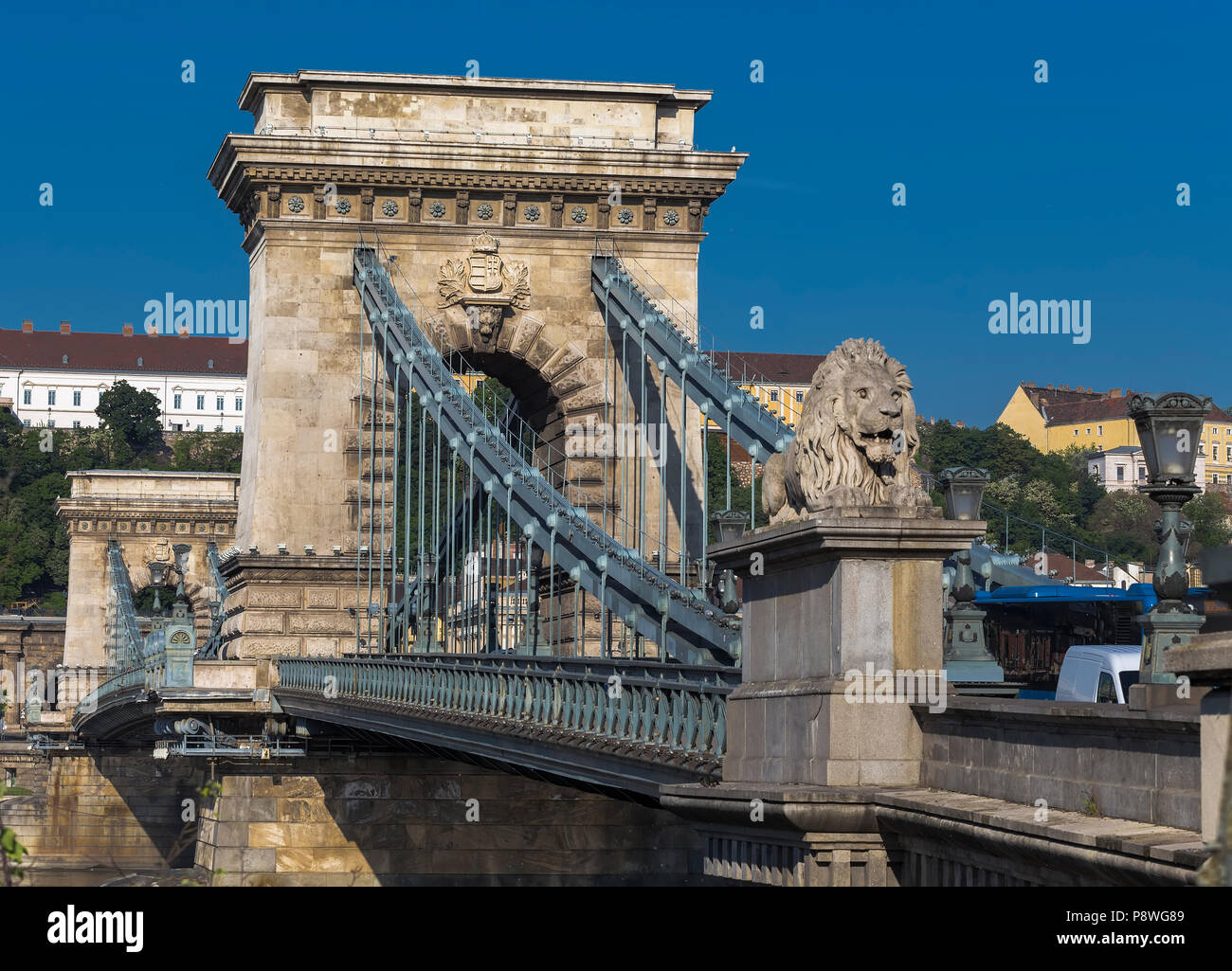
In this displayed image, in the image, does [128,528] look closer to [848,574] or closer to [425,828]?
[425,828]

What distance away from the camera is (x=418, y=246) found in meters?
40.4


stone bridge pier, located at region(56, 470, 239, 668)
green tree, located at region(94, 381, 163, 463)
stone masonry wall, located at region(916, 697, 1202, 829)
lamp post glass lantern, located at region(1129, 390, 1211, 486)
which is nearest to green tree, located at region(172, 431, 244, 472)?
green tree, located at region(94, 381, 163, 463)

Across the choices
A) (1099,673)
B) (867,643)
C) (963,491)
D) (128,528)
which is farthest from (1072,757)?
(128,528)

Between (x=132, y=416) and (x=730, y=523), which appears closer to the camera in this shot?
(x=730, y=523)

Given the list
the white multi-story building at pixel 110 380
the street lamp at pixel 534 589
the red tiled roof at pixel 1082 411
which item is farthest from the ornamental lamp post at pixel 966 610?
the white multi-story building at pixel 110 380

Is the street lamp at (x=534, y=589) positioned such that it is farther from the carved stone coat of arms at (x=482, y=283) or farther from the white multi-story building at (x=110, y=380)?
the white multi-story building at (x=110, y=380)

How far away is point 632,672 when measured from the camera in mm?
21344

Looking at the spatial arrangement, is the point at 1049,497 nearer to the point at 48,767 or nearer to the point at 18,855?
the point at 48,767

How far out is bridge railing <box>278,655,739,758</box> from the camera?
1733cm

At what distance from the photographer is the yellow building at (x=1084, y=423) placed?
16988cm

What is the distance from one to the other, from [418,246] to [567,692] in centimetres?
1955

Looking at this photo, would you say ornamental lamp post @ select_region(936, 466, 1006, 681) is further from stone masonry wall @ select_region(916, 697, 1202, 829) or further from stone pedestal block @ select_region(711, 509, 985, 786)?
stone masonry wall @ select_region(916, 697, 1202, 829)

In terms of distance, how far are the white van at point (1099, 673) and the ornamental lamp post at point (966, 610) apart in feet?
15.8

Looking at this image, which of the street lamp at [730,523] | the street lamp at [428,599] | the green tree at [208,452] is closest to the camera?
the street lamp at [730,523]
